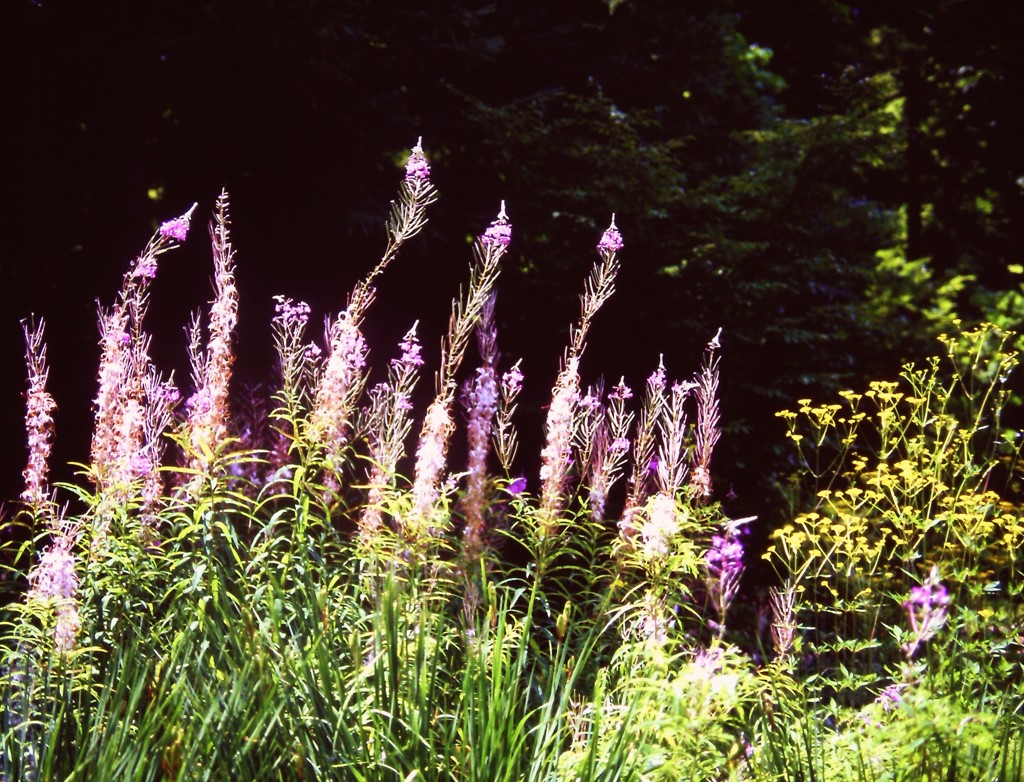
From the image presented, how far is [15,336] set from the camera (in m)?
7.54

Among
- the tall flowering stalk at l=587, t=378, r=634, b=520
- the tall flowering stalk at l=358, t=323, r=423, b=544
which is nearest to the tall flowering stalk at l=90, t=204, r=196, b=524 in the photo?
the tall flowering stalk at l=358, t=323, r=423, b=544

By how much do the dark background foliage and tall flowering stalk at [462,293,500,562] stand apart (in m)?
4.56

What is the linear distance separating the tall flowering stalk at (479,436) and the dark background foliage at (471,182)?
4.56 m

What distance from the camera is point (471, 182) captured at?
31.2 feet

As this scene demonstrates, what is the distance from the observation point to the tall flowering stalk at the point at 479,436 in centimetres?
366

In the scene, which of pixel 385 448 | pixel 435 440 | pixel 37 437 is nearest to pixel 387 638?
pixel 435 440

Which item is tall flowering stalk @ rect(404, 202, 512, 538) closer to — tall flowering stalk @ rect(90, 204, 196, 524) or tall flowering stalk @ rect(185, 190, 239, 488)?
tall flowering stalk @ rect(185, 190, 239, 488)

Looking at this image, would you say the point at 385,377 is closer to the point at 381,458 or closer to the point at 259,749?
the point at 381,458

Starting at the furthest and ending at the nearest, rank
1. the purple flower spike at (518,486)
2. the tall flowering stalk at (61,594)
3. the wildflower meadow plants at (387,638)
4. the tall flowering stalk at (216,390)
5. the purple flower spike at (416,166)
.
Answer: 1. the purple flower spike at (518,486)
2. the purple flower spike at (416,166)
3. the tall flowering stalk at (216,390)
4. the tall flowering stalk at (61,594)
5. the wildflower meadow plants at (387,638)

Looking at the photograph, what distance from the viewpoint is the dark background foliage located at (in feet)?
25.8

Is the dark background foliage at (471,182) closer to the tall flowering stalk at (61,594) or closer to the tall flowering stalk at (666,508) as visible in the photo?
the tall flowering stalk at (61,594)

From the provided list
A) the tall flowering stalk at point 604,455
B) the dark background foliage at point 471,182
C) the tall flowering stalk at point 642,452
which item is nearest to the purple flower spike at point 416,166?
the tall flowering stalk at point 604,455

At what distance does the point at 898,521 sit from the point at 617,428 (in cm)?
112

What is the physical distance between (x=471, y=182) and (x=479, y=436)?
6.07m
